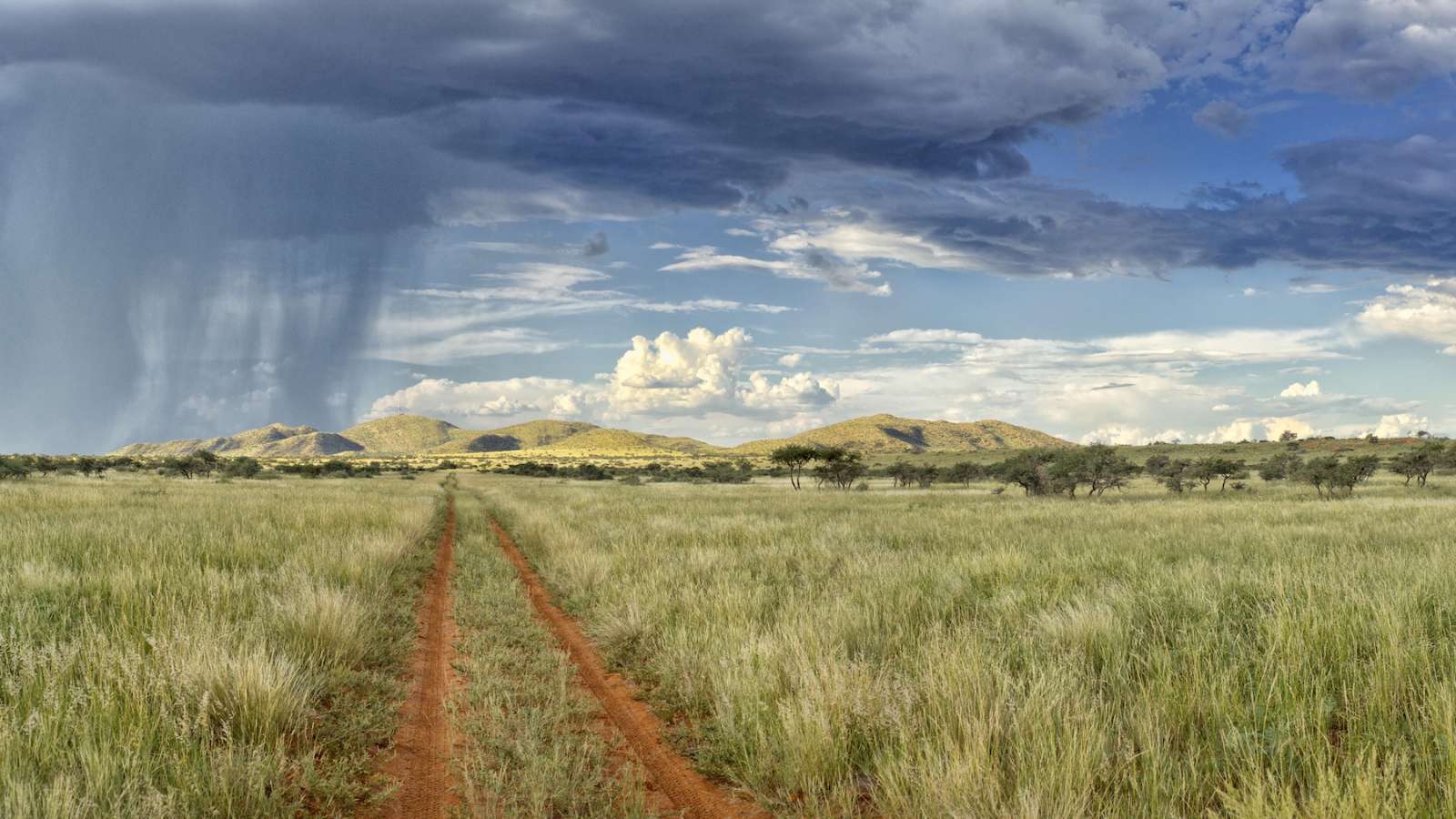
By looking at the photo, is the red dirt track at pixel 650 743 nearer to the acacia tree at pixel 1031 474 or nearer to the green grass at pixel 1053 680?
the green grass at pixel 1053 680

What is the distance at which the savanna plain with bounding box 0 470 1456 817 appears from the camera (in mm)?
4035

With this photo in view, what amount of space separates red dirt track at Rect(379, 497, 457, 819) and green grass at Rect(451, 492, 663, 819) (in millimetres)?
148

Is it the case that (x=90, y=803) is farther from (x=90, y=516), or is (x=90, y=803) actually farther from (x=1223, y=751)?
(x=90, y=516)

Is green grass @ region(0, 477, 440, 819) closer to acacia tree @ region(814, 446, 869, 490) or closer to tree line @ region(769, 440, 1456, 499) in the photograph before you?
tree line @ region(769, 440, 1456, 499)

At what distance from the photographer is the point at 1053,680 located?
15.9 feet

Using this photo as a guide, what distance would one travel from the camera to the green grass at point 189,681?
4.21 metres

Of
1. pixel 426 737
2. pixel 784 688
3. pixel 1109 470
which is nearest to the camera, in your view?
pixel 784 688

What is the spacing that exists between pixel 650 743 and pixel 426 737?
6.20 ft

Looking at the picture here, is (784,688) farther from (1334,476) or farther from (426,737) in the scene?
(1334,476)

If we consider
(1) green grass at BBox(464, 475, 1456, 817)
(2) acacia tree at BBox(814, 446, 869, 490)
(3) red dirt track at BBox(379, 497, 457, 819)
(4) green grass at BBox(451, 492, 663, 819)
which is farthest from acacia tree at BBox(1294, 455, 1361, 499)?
(3) red dirt track at BBox(379, 497, 457, 819)

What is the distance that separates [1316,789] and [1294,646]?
106 inches

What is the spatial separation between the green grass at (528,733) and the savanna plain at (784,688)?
33 mm

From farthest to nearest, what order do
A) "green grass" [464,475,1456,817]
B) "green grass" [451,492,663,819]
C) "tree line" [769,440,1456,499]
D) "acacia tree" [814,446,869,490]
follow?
"acacia tree" [814,446,869,490] < "tree line" [769,440,1456,499] < "green grass" [451,492,663,819] < "green grass" [464,475,1456,817]

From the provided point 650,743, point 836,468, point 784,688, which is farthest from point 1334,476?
point 650,743
